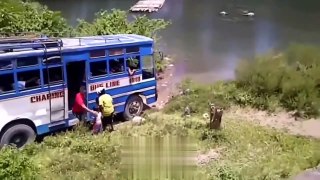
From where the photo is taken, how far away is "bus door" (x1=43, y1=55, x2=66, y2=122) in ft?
36.2

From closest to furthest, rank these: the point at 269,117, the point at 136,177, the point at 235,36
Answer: the point at 136,177, the point at 269,117, the point at 235,36

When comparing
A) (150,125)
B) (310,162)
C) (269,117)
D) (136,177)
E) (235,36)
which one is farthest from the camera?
(235,36)

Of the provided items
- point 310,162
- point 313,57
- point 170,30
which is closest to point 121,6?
point 170,30

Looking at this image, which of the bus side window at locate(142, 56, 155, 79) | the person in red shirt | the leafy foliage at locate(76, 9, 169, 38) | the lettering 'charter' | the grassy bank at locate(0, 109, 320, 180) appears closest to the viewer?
the grassy bank at locate(0, 109, 320, 180)

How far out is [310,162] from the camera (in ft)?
29.5

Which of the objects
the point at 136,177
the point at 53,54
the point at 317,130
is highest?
the point at 53,54

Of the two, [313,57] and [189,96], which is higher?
[313,57]

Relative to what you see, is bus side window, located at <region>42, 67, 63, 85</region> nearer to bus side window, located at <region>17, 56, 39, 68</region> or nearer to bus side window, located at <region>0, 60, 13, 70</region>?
bus side window, located at <region>17, 56, 39, 68</region>

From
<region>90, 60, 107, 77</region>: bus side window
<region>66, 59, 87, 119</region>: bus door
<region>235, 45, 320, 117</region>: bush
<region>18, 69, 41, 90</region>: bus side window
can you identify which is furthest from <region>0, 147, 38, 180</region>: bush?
<region>235, 45, 320, 117</region>: bush

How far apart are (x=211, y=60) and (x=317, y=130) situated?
35.2ft

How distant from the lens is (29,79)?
10.8m

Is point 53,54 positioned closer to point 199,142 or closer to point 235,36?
point 199,142

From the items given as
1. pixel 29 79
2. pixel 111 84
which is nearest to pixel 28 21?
pixel 111 84

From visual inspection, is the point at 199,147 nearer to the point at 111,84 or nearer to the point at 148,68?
the point at 111,84
